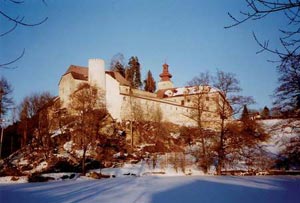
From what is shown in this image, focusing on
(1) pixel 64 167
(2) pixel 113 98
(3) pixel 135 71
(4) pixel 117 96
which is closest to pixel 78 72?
(2) pixel 113 98

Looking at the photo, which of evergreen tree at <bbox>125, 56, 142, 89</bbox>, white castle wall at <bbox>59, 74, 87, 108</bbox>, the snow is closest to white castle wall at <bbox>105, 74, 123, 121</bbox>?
white castle wall at <bbox>59, 74, 87, 108</bbox>

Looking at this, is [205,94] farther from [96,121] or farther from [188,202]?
[188,202]

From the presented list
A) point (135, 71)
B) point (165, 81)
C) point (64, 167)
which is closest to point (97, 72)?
point (135, 71)

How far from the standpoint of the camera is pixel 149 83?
83.8 metres

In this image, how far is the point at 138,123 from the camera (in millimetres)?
54562

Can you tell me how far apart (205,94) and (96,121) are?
1374 cm

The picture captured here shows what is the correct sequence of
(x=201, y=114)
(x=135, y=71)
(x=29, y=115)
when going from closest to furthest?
1. (x=201, y=114)
2. (x=29, y=115)
3. (x=135, y=71)

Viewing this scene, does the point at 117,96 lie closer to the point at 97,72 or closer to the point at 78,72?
the point at 97,72

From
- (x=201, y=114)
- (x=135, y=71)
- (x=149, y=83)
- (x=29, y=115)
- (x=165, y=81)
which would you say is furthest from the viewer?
(x=165, y=81)

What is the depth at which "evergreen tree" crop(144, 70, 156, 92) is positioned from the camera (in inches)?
3257

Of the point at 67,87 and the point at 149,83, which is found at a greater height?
the point at 149,83

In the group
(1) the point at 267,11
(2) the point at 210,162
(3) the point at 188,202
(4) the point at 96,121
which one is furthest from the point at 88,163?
(1) the point at 267,11

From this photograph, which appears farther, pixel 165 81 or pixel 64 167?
pixel 165 81

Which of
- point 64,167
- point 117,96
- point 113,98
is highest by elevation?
point 117,96
